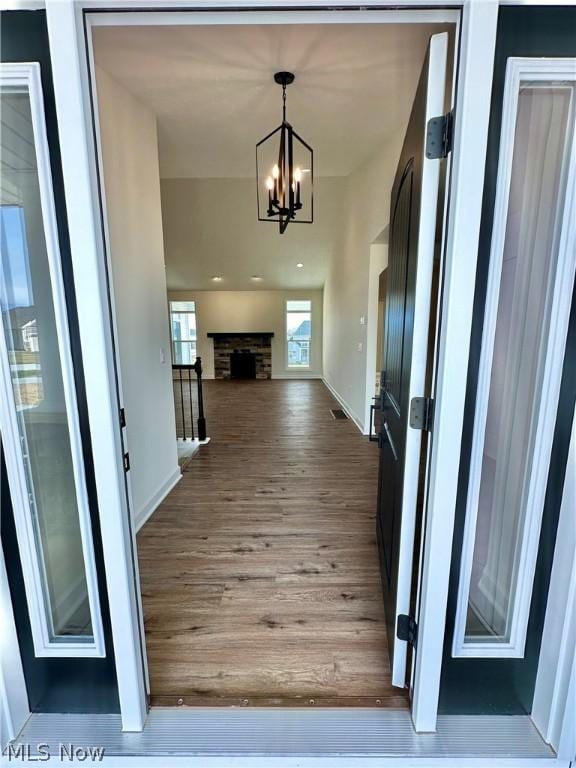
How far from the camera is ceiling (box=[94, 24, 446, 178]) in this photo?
1.87 m

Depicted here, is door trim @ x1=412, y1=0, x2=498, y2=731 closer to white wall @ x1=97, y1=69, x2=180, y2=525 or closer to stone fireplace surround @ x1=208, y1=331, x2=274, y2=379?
white wall @ x1=97, y1=69, x2=180, y2=525

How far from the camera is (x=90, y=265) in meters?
1.02

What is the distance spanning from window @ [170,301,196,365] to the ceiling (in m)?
6.94

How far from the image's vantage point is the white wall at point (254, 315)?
10180 mm

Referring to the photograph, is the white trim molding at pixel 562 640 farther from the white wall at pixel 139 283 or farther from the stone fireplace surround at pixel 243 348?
the stone fireplace surround at pixel 243 348

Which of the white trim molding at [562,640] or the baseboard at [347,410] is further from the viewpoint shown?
the baseboard at [347,410]

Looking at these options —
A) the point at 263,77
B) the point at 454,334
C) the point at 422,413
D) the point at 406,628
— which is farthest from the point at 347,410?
the point at 454,334

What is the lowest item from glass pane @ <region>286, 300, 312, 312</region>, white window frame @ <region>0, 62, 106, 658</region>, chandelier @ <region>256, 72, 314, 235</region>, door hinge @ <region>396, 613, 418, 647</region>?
door hinge @ <region>396, 613, 418, 647</region>

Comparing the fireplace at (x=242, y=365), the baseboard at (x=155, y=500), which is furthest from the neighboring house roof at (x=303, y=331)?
the baseboard at (x=155, y=500)

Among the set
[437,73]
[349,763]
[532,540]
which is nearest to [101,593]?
[349,763]

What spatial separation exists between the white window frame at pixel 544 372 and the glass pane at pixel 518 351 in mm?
19

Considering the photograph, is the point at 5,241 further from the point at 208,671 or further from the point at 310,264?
the point at 310,264

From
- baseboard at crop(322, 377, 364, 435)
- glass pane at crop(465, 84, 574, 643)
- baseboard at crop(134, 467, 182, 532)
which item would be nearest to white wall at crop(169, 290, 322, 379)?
baseboard at crop(322, 377, 364, 435)

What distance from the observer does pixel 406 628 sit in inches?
49.5
